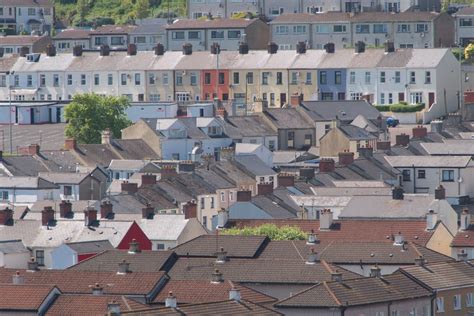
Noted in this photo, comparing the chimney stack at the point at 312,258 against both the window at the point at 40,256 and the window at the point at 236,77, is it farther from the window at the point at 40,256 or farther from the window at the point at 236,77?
the window at the point at 236,77

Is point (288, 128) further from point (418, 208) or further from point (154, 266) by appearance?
point (154, 266)

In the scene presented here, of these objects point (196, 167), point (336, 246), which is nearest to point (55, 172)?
point (196, 167)

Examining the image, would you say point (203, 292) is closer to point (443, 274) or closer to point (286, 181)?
point (443, 274)

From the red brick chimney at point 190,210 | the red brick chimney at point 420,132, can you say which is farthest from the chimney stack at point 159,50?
the red brick chimney at point 190,210

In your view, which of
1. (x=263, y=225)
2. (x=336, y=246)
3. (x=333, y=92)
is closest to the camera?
(x=336, y=246)

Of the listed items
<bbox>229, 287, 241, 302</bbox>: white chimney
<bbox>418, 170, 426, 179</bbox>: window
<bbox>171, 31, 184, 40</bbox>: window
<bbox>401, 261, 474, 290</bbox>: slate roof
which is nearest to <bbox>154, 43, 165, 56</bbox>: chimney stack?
<bbox>171, 31, 184, 40</bbox>: window
